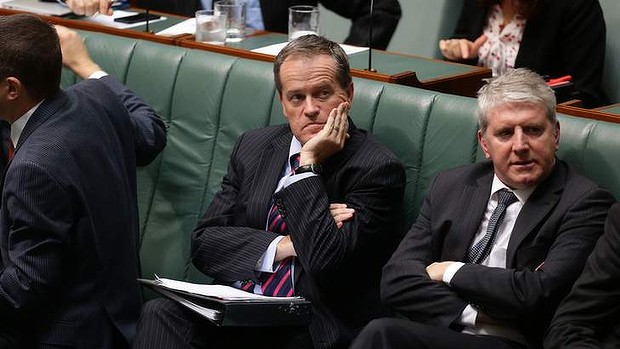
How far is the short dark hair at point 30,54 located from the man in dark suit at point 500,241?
0.93 meters

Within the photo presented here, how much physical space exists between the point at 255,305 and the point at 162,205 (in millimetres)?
986

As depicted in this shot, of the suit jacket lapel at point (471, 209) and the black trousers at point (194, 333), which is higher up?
the suit jacket lapel at point (471, 209)

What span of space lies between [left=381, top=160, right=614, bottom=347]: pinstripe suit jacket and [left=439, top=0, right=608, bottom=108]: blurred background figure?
4.29ft

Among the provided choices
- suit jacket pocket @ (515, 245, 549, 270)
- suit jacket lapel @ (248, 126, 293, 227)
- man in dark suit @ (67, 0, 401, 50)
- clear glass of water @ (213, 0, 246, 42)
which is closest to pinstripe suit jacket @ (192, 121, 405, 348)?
suit jacket lapel @ (248, 126, 293, 227)

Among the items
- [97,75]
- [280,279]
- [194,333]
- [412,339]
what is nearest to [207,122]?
[97,75]

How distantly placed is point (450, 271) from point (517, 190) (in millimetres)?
246

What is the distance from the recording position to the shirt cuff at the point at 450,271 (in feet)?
9.13

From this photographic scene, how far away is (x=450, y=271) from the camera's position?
2.79 meters

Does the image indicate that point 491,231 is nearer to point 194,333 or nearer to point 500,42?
point 194,333

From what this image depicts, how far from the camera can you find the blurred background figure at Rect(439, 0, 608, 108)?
13.7 ft

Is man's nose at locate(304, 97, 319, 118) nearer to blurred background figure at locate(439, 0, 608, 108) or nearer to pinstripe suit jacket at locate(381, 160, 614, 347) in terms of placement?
pinstripe suit jacket at locate(381, 160, 614, 347)

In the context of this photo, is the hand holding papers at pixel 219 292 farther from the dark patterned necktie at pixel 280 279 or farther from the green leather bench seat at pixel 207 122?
the green leather bench seat at pixel 207 122

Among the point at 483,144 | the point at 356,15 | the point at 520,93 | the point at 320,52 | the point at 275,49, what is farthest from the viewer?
the point at 356,15

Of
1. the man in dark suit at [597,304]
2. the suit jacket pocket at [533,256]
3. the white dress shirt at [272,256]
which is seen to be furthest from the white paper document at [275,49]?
the man in dark suit at [597,304]
